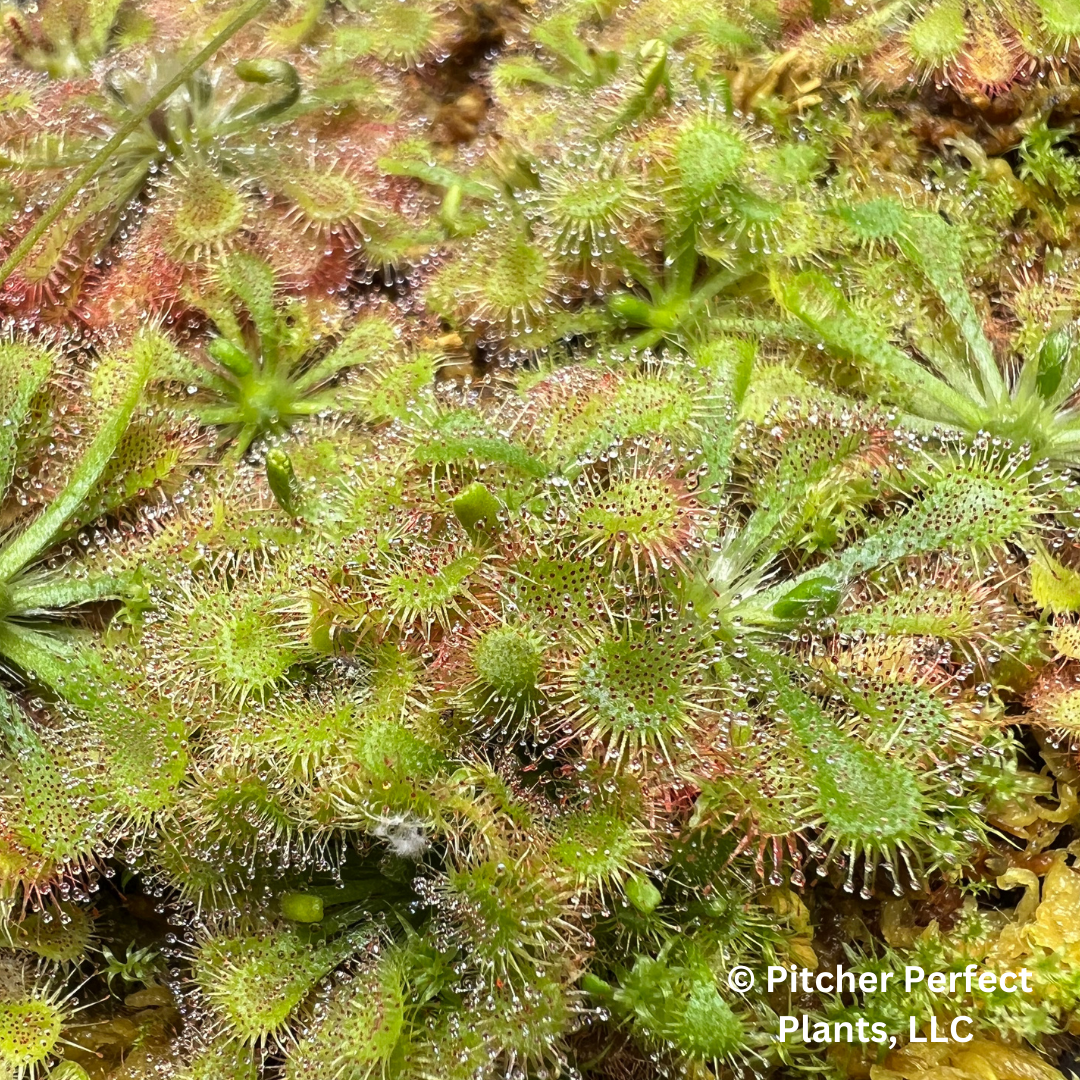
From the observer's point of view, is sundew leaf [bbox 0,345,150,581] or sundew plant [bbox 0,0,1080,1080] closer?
sundew plant [bbox 0,0,1080,1080]

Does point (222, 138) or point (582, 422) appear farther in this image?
point (222, 138)

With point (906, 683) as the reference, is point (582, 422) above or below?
above

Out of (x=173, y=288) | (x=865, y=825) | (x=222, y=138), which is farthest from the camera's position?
(x=222, y=138)

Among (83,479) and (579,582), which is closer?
(579,582)

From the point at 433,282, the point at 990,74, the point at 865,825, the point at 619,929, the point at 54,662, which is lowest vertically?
the point at 619,929

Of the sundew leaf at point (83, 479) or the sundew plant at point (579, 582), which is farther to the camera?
the sundew leaf at point (83, 479)

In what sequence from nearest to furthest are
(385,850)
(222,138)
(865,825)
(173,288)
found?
(865,825)
(385,850)
(173,288)
(222,138)

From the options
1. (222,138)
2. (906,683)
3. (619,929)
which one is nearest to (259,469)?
(222,138)

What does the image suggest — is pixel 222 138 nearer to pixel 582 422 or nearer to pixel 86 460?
pixel 86 460
